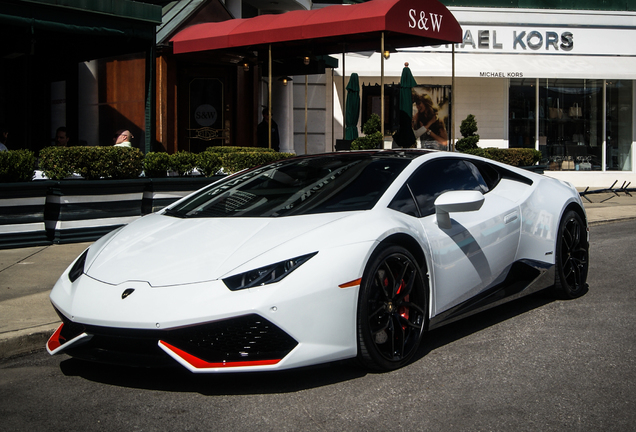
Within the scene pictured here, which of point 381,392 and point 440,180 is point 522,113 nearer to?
point 440,180

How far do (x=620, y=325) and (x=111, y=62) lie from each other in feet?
35.7

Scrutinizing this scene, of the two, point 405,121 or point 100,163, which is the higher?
point 405,121

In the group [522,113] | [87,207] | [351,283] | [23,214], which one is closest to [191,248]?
[351,283]

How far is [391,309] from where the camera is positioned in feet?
13.1

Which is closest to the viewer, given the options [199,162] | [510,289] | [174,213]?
[174,213]

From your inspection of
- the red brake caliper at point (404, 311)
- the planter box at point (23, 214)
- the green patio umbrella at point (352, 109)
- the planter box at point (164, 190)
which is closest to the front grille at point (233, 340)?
the red brake caliper at point (404, 311)

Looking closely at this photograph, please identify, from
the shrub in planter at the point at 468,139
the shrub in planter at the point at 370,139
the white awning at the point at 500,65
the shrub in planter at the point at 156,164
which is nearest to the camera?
the shrub in planter at the point at 156,164

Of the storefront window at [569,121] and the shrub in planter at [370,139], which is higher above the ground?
the storefront window at [569,121]

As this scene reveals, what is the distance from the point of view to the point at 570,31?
21312 millimetres

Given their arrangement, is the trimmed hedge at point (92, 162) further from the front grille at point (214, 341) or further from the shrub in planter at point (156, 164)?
the front grille at point (214, 341)

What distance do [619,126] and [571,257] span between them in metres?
18.2

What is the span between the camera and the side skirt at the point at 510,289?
177 inches

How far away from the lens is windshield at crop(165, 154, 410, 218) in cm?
434

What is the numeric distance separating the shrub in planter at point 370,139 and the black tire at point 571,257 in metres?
7.92
